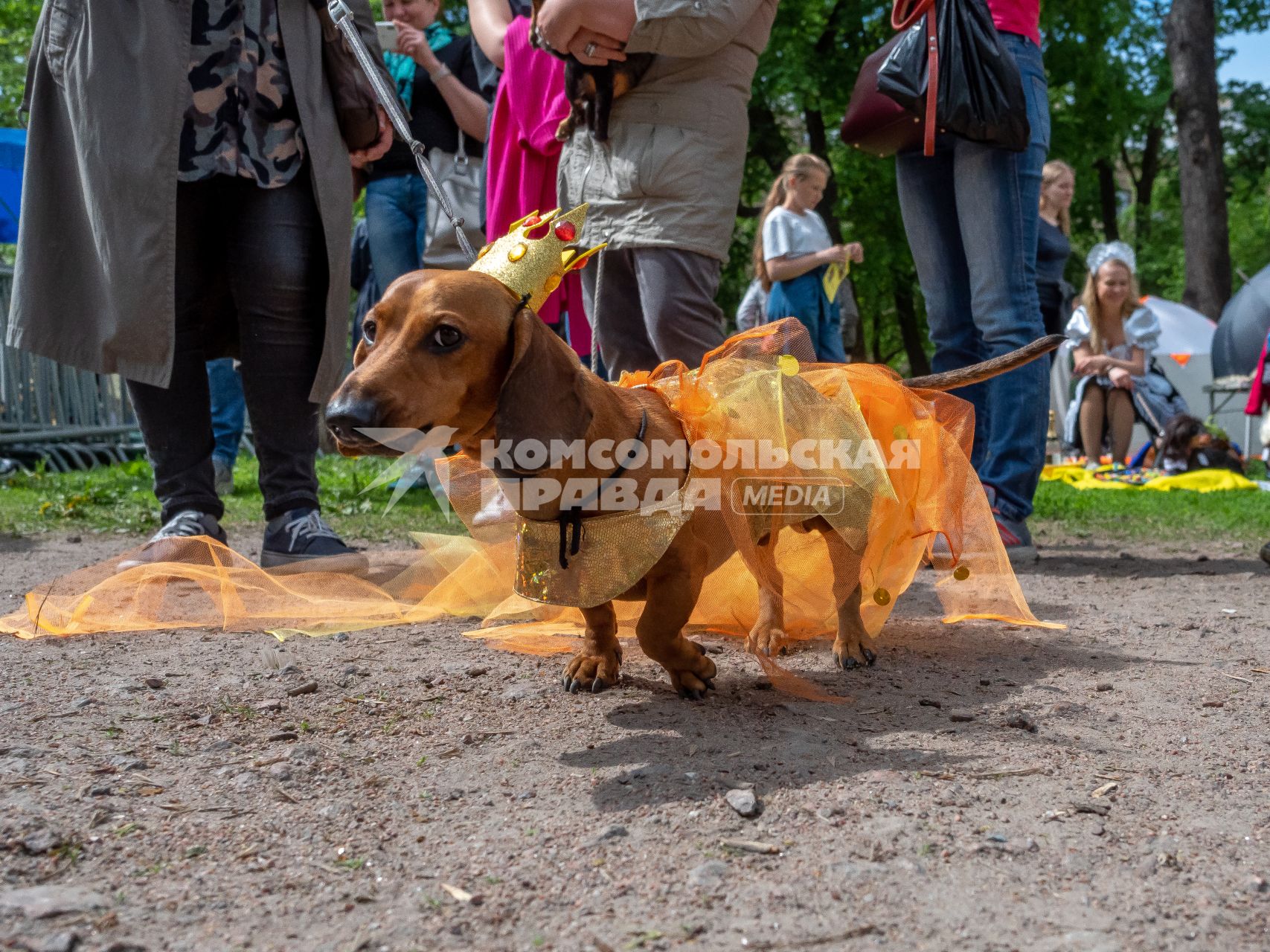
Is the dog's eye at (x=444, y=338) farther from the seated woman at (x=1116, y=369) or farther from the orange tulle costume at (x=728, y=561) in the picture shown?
the seated woman at (x=1116, y=369)

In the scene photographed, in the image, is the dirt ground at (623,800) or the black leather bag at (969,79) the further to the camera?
the black leather bag at (969,79)

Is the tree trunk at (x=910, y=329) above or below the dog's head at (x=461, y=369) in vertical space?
above

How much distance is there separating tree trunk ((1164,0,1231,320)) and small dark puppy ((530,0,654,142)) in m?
12.2

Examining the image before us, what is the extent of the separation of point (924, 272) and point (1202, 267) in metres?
11.0

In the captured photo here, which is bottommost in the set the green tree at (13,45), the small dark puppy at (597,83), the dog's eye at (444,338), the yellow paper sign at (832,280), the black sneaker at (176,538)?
the black sneaker at (176,538)

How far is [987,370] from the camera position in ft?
9.64

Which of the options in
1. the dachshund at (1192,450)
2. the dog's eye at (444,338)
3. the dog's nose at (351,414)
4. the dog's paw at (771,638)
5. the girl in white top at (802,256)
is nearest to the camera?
the dog's nose at (351,414)

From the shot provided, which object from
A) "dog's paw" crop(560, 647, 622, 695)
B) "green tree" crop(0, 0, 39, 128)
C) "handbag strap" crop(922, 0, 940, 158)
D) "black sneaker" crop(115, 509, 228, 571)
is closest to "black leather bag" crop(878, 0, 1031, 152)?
"handbag strap" crop(922, 0, 940, 158)

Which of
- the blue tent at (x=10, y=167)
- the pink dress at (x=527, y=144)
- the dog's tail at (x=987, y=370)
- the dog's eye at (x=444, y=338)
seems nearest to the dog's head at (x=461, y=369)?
the dog's eye at (x=444, y=338)

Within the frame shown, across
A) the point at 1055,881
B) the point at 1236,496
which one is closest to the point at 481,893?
the point at 1055,881

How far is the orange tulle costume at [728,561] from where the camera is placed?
233 cm

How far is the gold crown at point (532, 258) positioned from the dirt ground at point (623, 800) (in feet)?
2.82

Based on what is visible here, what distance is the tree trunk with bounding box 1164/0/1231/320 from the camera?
523 inches

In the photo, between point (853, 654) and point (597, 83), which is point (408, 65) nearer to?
point (597, 83)
